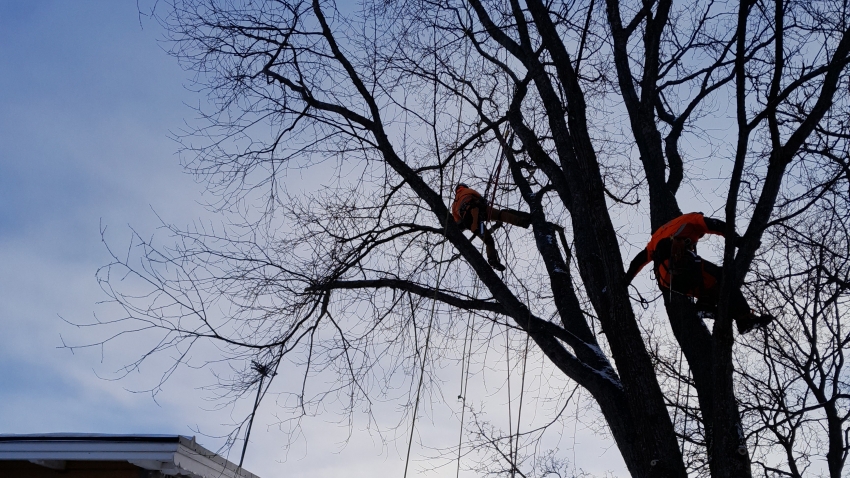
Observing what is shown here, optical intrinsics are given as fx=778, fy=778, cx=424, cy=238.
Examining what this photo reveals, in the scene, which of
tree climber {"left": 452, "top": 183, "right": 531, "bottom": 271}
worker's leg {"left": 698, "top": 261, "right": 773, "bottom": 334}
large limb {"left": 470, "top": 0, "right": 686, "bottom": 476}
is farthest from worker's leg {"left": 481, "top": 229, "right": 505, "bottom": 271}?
worker's leg {"left": 698, "top": 261, "right": 773, "bottom": 334}

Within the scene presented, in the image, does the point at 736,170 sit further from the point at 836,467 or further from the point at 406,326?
the point at 836,467

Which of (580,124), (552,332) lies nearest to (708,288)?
(552,332)

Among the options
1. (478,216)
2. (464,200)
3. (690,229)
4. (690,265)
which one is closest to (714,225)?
(690,229)

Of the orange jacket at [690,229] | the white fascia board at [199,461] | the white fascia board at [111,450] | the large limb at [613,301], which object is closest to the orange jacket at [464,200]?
the large limb at [613,301]

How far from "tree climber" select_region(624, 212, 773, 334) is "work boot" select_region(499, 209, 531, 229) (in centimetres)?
115

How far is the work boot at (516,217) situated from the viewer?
20.7 ft

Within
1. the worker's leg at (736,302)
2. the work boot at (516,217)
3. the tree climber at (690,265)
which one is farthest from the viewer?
the work boot at (516,217)

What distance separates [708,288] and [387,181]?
2.76 metres

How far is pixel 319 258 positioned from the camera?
6.38m

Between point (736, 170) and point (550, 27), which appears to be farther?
point (550, 27)

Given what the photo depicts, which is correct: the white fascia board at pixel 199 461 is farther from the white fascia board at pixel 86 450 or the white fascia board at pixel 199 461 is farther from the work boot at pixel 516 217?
the work boot at pixel 516 217

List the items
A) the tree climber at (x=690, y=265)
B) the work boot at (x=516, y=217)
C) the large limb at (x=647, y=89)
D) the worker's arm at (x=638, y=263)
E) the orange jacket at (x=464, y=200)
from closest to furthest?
1. the tree climber at (x=690, y=265)
2. the worker's arm at (x=638, y=263)
3. the large limb at (x=647, y=89)
4. the work boot at (x=516, y=217)
5. the orange jacket at (x=464, y=200)

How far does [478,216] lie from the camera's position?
6.55m

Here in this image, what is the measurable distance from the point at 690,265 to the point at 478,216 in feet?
6.31
